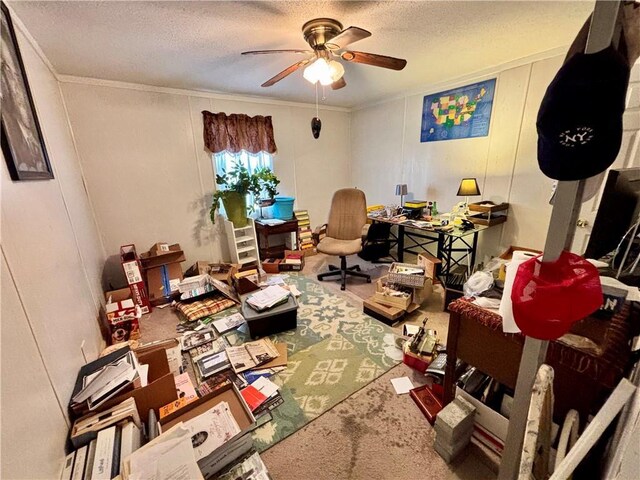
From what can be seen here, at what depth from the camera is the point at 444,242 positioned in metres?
3.30

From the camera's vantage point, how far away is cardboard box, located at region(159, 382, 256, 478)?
1.13 m

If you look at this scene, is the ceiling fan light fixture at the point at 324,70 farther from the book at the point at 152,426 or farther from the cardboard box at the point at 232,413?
the book at the point at 152,426

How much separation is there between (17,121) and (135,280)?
163 cm

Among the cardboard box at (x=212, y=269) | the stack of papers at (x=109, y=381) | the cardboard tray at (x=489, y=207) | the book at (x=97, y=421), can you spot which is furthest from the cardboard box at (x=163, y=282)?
the cardboard tray at (x=489, y=207)

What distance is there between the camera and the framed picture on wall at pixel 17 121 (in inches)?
42.6

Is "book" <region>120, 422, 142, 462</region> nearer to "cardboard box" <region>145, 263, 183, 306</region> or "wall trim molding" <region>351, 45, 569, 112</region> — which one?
"cardboard box" <region>145, 263, 183, 306</region>

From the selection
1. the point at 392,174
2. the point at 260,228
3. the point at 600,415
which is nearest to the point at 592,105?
the point at 600,415

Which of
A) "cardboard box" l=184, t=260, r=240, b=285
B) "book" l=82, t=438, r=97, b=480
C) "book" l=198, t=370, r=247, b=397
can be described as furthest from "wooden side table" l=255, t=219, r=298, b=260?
"book" l=82, t=438, r=97, b=480

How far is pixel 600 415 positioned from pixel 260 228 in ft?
11.2

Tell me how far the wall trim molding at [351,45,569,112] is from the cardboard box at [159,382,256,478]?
3700 millimetres

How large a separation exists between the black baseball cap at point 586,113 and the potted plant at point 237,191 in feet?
10.1

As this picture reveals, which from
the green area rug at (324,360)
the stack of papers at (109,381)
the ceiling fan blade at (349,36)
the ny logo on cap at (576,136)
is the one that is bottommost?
the green area rug at (324,360)

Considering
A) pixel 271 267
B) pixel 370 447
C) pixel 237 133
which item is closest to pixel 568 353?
pixel 370 447

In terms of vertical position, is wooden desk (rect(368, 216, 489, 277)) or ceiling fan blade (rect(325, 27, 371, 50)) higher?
ceiling fan blade (rect(325, 27, 371, 50))
